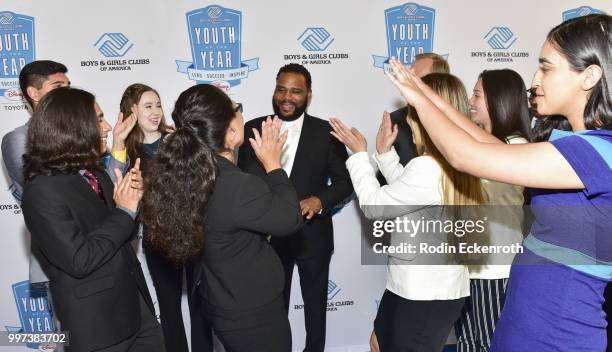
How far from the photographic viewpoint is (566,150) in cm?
104

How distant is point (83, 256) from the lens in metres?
1.55

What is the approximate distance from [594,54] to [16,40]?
2.90m

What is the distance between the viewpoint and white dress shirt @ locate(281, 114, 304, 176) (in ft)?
9.40

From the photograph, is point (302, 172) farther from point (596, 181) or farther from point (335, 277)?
point (596, 181)

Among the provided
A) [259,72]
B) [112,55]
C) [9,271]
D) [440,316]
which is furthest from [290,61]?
[9,271]

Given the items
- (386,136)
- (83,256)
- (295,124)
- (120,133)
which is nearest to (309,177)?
(295,124)

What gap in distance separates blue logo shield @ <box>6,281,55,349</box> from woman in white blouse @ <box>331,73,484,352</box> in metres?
2.15

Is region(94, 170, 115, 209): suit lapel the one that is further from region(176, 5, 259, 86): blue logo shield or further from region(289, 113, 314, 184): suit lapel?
region(176, 5, 259, 86): blue logo shield

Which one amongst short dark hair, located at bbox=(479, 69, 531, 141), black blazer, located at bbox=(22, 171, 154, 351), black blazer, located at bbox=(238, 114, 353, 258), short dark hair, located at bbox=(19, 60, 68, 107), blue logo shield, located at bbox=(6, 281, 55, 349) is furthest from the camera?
blue logo shield, located at bbox=(6, 281, 55, 349)

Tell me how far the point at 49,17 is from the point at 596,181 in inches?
113

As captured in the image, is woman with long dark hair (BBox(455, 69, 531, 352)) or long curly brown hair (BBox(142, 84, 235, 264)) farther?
woman with long dark hair (BBox(455, 69, 531, 352))

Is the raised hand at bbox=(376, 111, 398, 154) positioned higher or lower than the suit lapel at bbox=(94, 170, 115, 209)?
higher

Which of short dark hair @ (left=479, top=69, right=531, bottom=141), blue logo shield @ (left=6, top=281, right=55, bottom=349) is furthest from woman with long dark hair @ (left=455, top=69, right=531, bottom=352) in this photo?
blue logo shield @ (left=6, top=281, right=55, bottom=349)

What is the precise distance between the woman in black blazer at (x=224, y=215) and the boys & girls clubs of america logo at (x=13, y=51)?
67.7 inches
